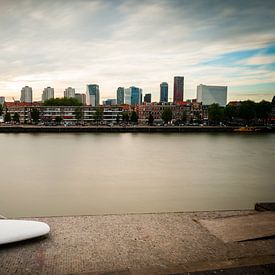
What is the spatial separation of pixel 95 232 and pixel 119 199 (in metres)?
7.08

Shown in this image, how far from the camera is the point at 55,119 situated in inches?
4094

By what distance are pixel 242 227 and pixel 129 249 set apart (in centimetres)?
247

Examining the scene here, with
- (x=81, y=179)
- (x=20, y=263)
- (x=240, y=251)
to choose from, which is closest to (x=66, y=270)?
(x=20, y=263)

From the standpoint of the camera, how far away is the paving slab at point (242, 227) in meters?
5.83

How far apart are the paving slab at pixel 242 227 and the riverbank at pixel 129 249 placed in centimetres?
10

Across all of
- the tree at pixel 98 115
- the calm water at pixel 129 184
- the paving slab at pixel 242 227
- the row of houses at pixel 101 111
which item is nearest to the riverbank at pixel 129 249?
the paving slab at pixel 242 227

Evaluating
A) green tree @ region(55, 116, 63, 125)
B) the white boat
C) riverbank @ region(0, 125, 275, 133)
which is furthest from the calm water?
green tree @ region(55, 116, 63, 125)

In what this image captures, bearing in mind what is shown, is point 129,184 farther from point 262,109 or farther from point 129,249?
point 262,109

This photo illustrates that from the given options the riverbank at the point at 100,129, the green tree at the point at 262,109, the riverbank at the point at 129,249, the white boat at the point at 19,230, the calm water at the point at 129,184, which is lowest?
the riverbank at the point at 100,129

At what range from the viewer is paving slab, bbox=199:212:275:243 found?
5.83 metres

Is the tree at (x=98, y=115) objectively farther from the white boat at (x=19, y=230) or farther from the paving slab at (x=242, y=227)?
the white boat at (x=19, y=230)

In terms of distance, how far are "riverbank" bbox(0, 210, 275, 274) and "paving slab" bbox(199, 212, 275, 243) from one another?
10cm

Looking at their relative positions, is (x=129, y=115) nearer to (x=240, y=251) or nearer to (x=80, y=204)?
(x=80, y=204)

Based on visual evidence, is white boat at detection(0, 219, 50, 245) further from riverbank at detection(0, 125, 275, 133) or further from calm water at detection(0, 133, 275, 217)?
riverbank at detection(0, 125, 275, 133)
